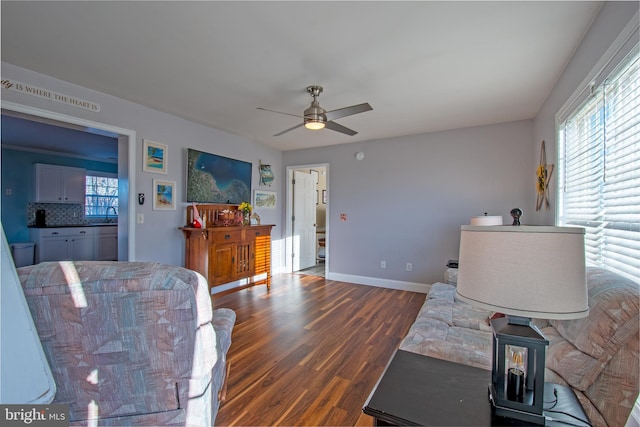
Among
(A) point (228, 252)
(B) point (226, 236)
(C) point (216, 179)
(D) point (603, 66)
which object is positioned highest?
(D) point (603, 66)

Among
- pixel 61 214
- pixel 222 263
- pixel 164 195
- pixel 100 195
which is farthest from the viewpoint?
pixel 100 195

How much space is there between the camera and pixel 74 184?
5.97 m

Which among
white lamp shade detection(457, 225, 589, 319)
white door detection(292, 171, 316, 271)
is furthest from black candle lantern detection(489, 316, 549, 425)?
white door detection(292, 171, 316, 271)

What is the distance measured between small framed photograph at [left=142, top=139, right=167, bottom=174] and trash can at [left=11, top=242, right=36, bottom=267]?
3899 mm

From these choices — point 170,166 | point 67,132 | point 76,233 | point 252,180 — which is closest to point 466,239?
point 170,166

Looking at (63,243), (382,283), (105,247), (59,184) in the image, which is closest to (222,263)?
(382,283)

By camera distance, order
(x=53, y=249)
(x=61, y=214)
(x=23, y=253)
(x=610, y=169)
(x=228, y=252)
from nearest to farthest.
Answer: (x=610, y=169) < (x=228, y=252) < (x=23, y=253) < (x=53, y=249) < (x=61, y=214)

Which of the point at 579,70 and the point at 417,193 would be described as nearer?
the point at 579,70

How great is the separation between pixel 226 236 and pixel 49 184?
4509mm

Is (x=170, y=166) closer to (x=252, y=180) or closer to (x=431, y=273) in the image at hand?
(x=252, y=180)

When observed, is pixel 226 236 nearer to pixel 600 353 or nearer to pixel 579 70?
pixel 600 353

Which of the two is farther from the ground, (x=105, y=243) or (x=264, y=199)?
(x=264, y=199)

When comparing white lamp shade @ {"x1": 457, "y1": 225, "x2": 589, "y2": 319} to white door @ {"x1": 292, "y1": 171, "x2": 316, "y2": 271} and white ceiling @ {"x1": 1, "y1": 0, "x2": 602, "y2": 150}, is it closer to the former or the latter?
white ceiling @ {"x1": 1, "y1": 0, "x2": 602, "y2": 150}

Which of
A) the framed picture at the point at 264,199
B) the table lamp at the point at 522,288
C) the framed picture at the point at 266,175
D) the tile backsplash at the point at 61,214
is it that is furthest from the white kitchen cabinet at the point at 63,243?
the table lamp at the point at 522,288
